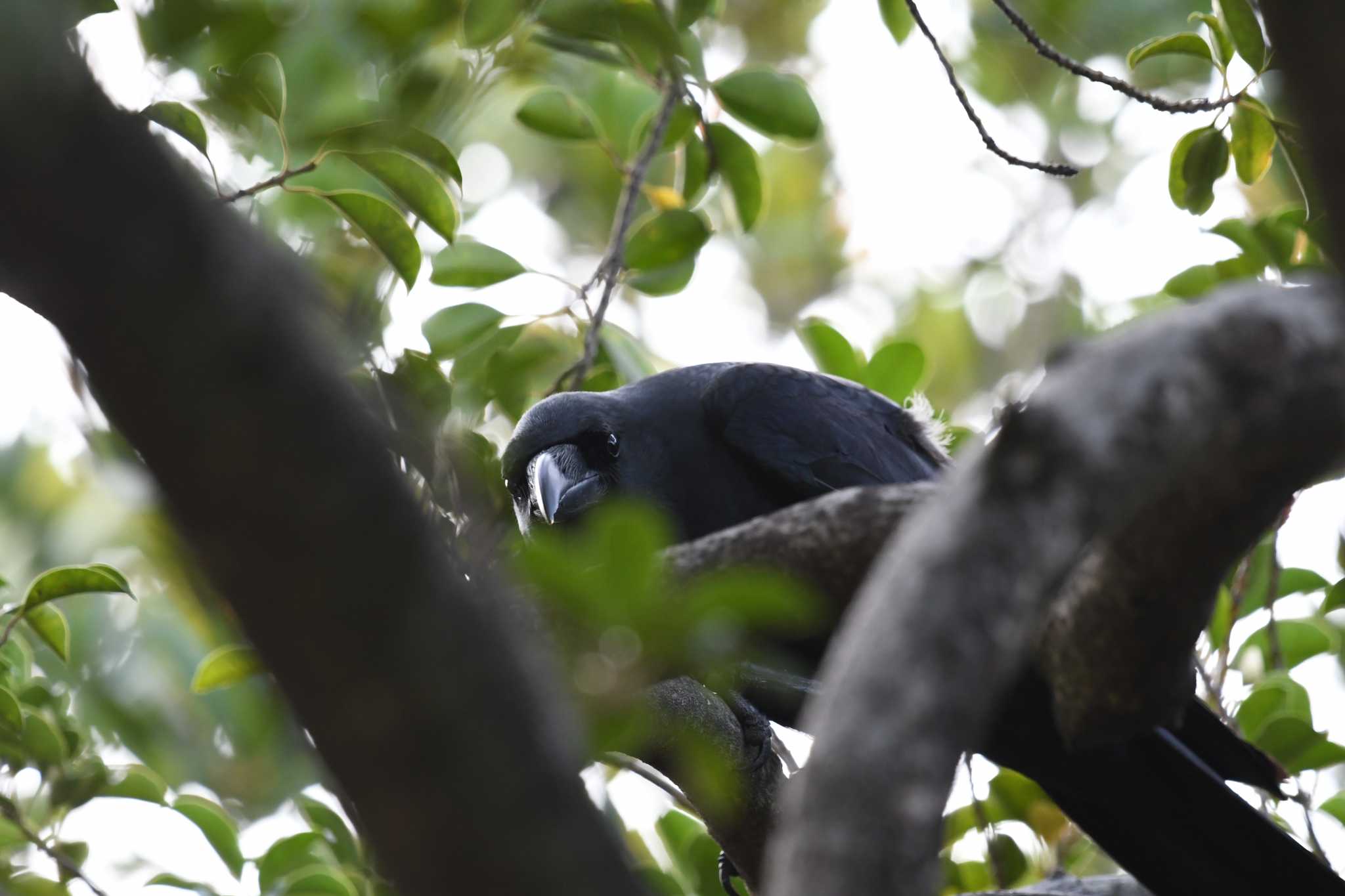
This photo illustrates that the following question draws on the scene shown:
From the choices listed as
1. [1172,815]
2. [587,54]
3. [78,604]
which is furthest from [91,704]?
[1172,815]

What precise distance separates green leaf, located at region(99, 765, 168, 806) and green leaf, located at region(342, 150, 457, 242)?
60.5 inches

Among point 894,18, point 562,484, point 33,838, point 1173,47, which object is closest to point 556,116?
point 894,18

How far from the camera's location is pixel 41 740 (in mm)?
2973

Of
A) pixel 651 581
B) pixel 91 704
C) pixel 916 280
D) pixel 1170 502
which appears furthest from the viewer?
pixel 916 280

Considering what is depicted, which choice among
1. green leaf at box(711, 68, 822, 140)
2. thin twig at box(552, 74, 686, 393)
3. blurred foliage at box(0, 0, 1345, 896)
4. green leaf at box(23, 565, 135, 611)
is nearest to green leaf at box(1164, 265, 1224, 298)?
blurred foliage at box(0, 0, 1345, 896)

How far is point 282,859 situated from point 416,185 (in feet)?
5.57

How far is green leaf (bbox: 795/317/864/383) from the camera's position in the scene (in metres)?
4.21

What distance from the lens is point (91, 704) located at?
4809mm

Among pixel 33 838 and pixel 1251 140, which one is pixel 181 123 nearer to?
pixel 33 838

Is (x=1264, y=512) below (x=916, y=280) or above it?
below

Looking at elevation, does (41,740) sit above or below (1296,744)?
below

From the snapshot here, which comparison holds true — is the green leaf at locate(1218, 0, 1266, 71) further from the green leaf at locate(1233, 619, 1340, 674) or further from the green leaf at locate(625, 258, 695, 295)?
the green leaf at locate(1233, 619, 1340, 674)

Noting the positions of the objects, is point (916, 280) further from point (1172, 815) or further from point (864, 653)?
point (864, 653)

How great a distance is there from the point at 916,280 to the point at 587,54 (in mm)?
8939
